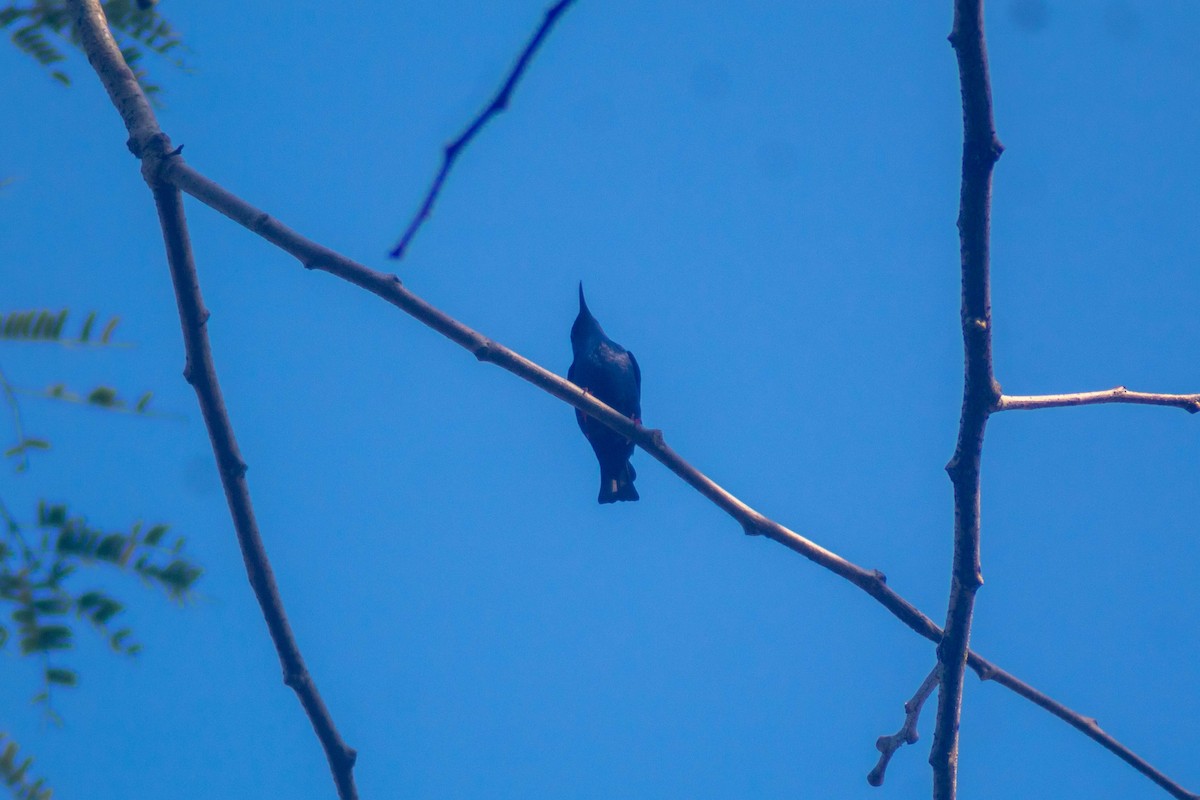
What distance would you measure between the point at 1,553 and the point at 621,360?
647cm

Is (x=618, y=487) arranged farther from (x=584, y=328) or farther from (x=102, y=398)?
(x=102, y=398)

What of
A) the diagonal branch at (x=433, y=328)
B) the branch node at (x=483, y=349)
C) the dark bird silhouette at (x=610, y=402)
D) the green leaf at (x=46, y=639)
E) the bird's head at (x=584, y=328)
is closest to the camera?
the green leaf at (x=46, y=639)

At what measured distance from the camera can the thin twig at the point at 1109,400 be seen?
8.20ft

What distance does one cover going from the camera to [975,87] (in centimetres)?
191

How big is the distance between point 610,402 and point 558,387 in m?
4.94

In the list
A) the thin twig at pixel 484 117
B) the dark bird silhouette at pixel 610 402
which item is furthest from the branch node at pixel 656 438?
the dark bird silhouette at pixel 610 402

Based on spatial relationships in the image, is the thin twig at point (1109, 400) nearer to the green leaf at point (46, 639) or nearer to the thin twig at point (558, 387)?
→ the thin twig at point (558, 387)

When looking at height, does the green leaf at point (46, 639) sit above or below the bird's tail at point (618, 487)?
below

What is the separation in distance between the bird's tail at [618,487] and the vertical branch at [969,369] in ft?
17.6

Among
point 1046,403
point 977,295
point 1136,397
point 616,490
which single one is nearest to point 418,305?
point 977,295

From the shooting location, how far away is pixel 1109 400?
8.40ft

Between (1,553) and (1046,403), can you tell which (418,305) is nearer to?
(1,553)

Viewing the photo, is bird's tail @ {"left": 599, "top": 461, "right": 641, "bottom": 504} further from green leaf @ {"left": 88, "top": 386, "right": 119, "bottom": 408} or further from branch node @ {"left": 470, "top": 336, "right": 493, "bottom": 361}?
green leaf @ {"left": 88, "top": 386, "right": 119, "bottom": 408}

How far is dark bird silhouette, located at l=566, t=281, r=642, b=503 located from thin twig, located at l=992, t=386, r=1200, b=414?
16.7 feet
